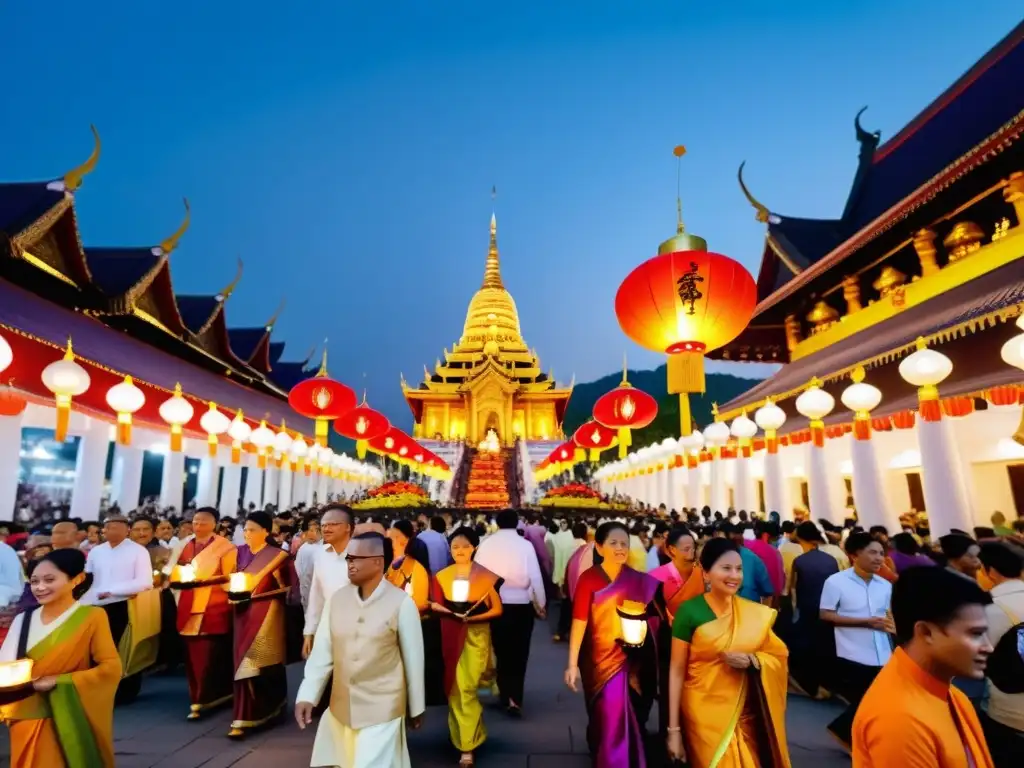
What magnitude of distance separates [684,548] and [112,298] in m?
13.2

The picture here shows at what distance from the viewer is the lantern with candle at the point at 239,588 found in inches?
176

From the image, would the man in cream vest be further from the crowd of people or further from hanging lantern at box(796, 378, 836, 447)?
hanging lantern at box(796, 378, 836, 447)

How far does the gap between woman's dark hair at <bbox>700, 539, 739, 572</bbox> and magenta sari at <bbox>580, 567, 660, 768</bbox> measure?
0.76 m

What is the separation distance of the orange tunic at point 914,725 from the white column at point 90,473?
14.1 meters

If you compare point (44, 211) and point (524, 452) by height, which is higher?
point (44, 211)

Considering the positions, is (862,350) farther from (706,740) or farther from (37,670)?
(37,670)

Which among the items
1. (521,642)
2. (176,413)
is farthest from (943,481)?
(176,413)

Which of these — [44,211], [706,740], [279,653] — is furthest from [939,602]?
[44,211]

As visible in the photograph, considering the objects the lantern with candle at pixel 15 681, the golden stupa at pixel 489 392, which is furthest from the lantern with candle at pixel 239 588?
the golden stupa at pixel 489 392

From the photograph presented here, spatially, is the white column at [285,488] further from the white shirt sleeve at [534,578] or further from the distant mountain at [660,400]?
the white shirt sleeve at [534,578]

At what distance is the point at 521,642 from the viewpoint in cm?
518

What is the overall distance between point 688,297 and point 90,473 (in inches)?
486

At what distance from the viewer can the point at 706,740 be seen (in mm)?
2723

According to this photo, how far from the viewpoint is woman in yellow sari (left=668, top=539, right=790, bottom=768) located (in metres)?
2.67
